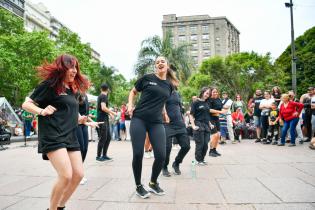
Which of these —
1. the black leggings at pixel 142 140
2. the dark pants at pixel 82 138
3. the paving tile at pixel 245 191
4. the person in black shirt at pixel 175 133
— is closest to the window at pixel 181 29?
the person in black shirt at pixel 175 133

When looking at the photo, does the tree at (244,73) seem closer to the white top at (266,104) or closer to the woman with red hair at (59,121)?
the white top at (266,104)

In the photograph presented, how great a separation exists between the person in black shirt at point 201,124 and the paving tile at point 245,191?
1.62 m

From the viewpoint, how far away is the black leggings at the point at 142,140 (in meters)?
4.47

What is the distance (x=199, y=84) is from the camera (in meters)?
40.1

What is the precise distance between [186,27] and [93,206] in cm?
9391

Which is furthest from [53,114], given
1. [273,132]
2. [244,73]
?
[244,73]

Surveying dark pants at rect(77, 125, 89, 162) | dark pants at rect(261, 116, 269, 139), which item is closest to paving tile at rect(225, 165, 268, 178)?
dark pants at rect(77, 125, 89, 162)

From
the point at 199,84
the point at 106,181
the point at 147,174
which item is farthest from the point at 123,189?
the point at 199,84

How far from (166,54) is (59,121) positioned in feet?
80.2

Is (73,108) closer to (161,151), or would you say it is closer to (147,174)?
(161,151)

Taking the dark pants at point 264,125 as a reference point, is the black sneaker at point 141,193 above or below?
below

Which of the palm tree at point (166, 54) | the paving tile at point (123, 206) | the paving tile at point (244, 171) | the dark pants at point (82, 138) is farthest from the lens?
the palm tree at point (166, 54)

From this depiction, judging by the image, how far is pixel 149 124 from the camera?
15.0 ft

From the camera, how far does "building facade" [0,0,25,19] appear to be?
60.0 meters
